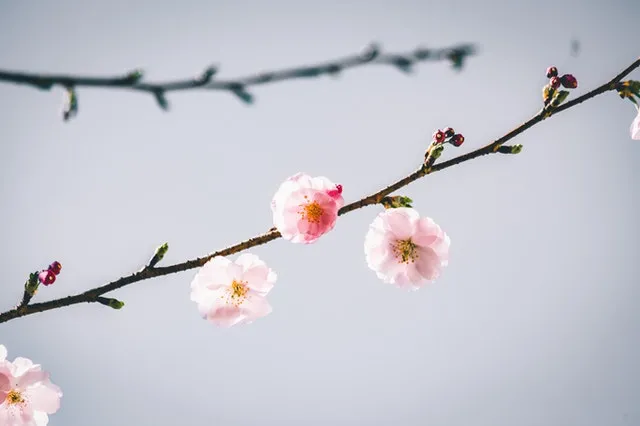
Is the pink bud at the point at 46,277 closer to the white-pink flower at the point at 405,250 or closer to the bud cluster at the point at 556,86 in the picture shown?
the white-pink flower at the point at 405,250

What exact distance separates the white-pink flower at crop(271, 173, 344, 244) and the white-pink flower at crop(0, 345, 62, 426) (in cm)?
145

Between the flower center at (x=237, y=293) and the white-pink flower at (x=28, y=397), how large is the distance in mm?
964

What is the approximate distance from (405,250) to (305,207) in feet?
2.03

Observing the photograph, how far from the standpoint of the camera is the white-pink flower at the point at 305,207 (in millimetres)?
1886

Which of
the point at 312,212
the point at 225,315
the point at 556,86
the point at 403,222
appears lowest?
the point at 225,315

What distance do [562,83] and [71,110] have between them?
1703 millimetres

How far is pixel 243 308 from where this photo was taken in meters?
2.34

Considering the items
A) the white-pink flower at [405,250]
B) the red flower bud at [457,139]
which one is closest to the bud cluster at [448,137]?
the red flower bud at [457,139]

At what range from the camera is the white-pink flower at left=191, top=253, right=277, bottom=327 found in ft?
7.50

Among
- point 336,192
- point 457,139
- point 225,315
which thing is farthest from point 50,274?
point 457,139

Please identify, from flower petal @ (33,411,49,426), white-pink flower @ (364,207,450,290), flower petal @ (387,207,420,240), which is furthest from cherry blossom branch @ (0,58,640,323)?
flower petal @ (33,411,49,426)

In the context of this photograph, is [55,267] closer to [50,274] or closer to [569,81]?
[50,274]

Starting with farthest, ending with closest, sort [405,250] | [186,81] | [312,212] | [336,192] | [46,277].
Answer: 1. [405,250]
2. [312,212]
3. [336,192]
4. [46,277]
5. [186,81]

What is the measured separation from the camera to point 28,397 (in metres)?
2.36
